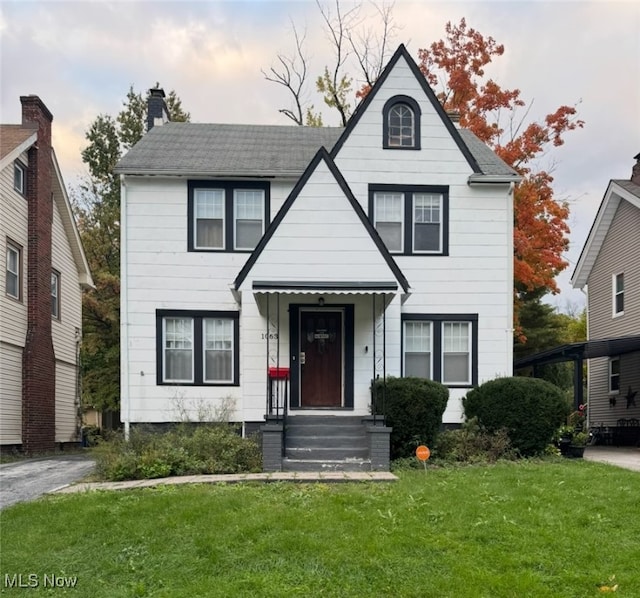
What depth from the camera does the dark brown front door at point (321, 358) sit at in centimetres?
1423

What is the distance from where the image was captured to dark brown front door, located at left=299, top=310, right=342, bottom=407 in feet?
46.7

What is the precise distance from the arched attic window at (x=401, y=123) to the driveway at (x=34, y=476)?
9.67 metres

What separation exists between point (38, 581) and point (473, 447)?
8728mm

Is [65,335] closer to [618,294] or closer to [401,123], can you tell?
[401,123]

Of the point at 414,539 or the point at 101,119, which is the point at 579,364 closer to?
the point at 414,539

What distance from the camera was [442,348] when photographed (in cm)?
1485

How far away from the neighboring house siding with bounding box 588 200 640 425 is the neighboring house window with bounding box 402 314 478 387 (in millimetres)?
8567

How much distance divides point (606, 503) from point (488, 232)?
26.1 ft

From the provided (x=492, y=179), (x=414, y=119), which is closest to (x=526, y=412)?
(x=492, y=179)

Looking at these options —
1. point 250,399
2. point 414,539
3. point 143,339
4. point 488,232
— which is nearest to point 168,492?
point 414,539

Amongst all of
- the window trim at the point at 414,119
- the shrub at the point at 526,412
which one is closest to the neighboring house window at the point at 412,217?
the window trim at the point at 414,119

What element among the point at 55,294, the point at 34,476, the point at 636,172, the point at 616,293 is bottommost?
the point at 34,476

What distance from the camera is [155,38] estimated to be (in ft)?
47.7

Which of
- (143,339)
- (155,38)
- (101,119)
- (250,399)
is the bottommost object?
(250,399)
